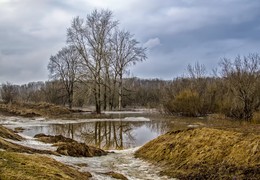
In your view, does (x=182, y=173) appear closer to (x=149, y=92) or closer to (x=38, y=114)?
(x=38, y=114)

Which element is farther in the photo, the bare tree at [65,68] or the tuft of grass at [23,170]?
the bare tree at [65,68]

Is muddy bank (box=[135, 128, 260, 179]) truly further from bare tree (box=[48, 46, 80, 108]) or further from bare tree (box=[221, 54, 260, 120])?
bare tree (box=[48, 46, 80, 108])

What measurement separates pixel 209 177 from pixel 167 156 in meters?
2.60

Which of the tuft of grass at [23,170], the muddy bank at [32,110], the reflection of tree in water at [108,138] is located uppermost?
the muddy bank at [32,110]

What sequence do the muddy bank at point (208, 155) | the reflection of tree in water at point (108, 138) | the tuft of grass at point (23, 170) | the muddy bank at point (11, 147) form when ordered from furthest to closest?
the reflection of tree in water at point (108, 138)
the muddy bank at point (11, 147)
the muddy bank at point (208, 155)
the tuft of grass at point (23, 170)

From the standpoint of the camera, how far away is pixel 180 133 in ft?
40.0

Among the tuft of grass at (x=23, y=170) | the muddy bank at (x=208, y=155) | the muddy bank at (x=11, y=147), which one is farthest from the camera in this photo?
the muddy bank at (x=11, y=147)

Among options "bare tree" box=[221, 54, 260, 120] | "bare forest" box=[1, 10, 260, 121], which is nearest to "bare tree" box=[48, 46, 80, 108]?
"bare forest" box=[1, 10, 260, 121]

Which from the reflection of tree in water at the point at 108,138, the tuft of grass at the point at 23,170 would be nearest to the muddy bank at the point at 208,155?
the tuft of grass at the point at 23,170

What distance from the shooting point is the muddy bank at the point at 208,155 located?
813 centimetres

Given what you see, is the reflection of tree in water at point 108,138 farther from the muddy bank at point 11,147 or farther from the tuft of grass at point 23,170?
the tuft of grass at point 23,170

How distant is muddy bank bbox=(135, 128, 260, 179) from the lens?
8.13 metres

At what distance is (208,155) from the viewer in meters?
9.36

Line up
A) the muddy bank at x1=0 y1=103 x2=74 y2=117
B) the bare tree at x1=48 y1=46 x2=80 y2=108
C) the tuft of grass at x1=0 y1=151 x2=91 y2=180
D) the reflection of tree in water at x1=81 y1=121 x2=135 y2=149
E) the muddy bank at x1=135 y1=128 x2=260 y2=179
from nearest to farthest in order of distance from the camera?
the tuft of grass at x1=0 y1=151 x2=91 y2=180
the muddy bank at x1=135 y1=128 x2=260 y2=179
the reflection of tree in water at x1=81 y1=121 x2=135 y2=149
the muddy bank at x1=0 y1=103 x2=74 y2=117
the bare tree at x1=48 y1=46 x2=80 y2=108
